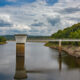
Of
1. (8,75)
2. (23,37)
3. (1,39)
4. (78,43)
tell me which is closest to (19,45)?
(23,37)

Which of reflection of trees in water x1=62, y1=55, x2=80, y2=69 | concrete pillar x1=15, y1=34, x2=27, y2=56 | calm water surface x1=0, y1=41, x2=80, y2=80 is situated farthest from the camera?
concrete pillar x1=15, y1=34, x2=27, y2=56

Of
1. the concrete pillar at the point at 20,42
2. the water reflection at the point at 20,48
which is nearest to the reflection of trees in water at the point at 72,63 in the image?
the water reflection at the point at 20,48

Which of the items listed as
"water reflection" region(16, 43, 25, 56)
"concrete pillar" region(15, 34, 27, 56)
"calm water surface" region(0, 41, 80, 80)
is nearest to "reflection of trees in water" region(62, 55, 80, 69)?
"calm water surface" region(0, 41, 80, 80)

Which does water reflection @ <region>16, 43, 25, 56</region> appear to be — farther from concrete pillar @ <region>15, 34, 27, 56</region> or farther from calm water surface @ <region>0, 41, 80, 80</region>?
calm water surface @ <region>0, 41, 80, 80</region>

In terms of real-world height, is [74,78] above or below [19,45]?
below

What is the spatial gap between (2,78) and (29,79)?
5.60 meters

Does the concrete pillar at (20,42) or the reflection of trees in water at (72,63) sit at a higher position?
the concrete pillar at (20,42)

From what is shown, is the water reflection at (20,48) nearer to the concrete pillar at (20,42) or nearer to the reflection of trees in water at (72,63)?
the concrete pillar at (20,42)

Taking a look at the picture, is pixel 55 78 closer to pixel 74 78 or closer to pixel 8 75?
pixel 74 78

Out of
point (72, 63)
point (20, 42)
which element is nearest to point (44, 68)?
point (72, 63)

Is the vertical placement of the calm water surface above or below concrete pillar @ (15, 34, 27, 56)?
below

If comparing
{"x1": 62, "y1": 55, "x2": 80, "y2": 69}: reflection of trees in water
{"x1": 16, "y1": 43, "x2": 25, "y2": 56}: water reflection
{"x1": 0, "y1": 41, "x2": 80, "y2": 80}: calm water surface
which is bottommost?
{"x1": 0, "y1": 41, "x2": 80, "y2": 80}: calm water surface

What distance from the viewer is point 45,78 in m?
27.4

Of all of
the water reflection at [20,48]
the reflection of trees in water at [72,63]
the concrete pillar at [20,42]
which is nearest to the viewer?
the reflection of trees in water at [72,63]
